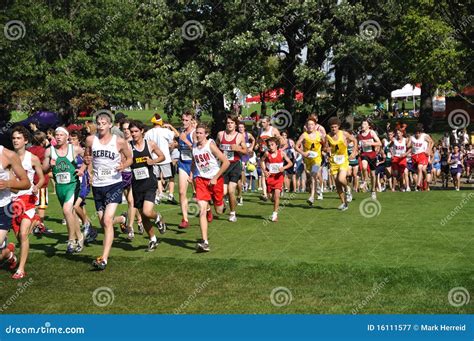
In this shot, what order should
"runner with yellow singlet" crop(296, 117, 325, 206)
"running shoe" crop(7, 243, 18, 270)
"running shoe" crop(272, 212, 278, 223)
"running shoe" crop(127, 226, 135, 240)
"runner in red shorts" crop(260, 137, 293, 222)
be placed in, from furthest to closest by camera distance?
"runner with yellow singlet" crop(296, 117, 325, 206) → "runner in red shorts" crop(260, 137, 293, 222) → "running shoe" crop(272, 212, 278, 223) → "running shoe" crop(127, 226, 135, 240) → "running shoe" crop(7, 243, 18, 270)

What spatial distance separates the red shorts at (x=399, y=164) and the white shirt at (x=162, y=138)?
8504 mm

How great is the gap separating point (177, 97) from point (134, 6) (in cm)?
941

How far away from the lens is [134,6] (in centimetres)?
4231

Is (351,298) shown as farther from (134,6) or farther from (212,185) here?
(134,6)

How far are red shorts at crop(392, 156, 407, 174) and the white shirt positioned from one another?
8.50 metres

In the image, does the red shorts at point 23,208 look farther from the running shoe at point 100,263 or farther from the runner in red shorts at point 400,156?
the runner in red shorts at point 400,156

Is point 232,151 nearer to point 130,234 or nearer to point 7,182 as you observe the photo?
point 130,234

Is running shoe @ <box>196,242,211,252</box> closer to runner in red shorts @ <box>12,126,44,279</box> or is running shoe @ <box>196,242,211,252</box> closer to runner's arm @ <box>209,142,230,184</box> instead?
runner's arm @ <box>209,142,230,184</box>

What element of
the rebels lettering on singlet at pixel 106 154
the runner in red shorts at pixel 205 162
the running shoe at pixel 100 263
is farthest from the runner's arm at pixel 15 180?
the runner in red shorts at pixel 205 162

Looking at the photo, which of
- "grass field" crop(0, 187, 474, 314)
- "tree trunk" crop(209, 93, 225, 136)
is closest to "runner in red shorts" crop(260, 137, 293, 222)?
"grass field" crop(0, 187, 474, 314)

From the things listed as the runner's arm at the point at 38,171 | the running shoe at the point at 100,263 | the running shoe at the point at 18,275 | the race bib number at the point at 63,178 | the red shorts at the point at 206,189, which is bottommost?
the running shoe at the point at 18,275

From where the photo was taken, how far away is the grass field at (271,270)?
8.80 metres

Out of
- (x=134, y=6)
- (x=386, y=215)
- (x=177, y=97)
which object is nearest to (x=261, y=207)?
(x=386, y=215)

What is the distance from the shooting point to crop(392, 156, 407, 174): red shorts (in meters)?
22.3
